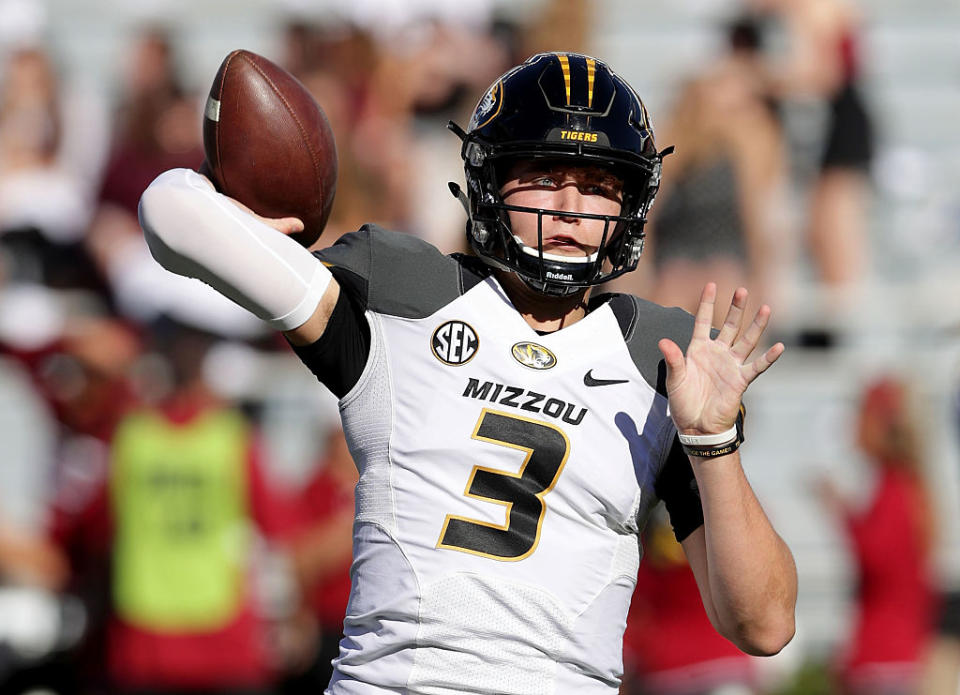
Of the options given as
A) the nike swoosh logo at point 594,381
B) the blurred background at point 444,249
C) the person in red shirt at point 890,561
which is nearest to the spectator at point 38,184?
the blurred background at point 444,249

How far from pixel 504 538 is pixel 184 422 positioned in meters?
3.78

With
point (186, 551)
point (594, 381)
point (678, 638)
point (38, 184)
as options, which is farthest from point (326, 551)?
point (594, 381)

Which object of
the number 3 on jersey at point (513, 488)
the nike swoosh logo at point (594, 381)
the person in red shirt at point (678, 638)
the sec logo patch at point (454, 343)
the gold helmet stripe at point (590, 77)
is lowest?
the person in red shirt at point (678, 638)

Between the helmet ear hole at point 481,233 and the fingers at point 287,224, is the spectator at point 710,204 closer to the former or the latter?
the helmet ear hole at point 481,233

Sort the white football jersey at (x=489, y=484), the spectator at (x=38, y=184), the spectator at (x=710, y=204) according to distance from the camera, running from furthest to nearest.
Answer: the spectator at (x=38, y=184) → the spectator at (x=710, y=204) → the white football jersey at (x=489, y=484)

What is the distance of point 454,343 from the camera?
2.76 metres

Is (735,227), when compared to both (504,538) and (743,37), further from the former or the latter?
(504,538)

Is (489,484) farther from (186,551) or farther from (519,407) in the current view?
(186,551)

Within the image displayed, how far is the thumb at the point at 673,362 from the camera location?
264 centimetres

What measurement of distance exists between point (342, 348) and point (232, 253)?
0.28 meters

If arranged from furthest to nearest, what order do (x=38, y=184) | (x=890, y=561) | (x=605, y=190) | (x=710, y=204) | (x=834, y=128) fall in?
(x=834, y=128) < (x=38, y=184) < (x=710, y=204) < (x=890, y=561) < (x=605, y=190)

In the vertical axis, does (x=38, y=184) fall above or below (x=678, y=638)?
above

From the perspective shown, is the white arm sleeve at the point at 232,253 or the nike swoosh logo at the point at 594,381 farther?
the nike swoosh logo at the point at 594,381

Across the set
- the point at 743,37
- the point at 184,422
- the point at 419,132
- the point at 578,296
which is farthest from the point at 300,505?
the point at 578,296
